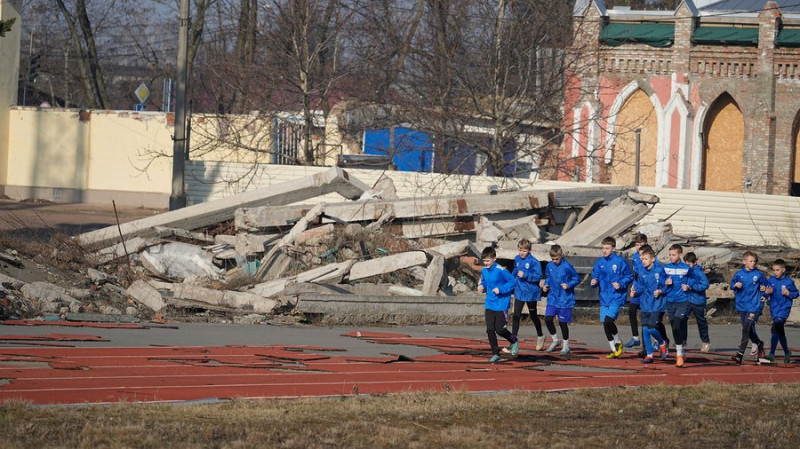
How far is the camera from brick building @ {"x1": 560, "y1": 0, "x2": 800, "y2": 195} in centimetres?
4234

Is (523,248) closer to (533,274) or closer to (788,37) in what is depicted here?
(533,274)

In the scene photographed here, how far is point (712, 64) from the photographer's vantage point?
1676 inches

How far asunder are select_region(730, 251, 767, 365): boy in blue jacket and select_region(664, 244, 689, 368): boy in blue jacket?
1.20m

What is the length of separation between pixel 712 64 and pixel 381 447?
37396 mm

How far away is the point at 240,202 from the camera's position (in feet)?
77.3

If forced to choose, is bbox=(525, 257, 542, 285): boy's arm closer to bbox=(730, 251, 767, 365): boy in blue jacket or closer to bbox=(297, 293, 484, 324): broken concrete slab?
bbox=(730, 251, 767, 365): boy in blue jacket

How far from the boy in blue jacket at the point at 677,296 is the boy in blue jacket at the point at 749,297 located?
120 cm

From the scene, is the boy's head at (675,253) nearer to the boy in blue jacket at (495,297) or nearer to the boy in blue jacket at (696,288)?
the boy in blue jacket at (696,288)

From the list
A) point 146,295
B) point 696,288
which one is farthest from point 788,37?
point 146,295

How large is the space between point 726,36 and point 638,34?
3451mm

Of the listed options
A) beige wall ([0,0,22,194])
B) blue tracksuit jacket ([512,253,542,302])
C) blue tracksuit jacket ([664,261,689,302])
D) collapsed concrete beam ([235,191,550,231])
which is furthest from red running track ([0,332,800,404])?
beige wall ([0,0,22,194])

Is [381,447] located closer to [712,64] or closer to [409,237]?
[409,237]

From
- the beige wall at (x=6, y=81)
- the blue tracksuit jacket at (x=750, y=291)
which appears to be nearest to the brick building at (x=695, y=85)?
the beige wall at (x=6, y=81)

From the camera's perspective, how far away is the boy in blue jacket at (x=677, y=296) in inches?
560
